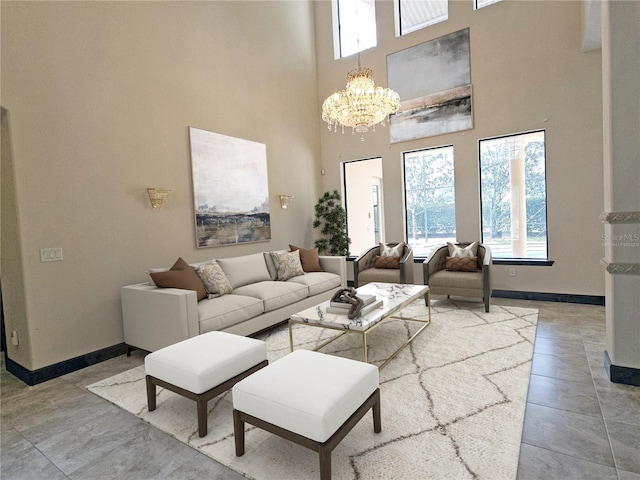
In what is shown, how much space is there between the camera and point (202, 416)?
2.12 meters

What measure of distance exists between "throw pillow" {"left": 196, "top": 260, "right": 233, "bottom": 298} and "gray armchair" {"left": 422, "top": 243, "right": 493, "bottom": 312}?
2.65 meters

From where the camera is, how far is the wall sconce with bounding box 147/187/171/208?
4.00 m

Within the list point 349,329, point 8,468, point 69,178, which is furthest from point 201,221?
point 8,468

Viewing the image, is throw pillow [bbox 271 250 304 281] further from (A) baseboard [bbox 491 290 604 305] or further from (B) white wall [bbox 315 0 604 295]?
(A) baseboard [bbox 491 290 604 305]

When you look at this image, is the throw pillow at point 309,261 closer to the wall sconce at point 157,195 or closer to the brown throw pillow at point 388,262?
the brown throw pillow at point 388,262

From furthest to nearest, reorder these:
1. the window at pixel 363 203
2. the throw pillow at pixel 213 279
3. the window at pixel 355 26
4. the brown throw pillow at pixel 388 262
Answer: the window at pixel 363 203 < the window at pixel 355 26 < the brown throw pillow at pixel 388 262 < the throw pillow at pixel 213 279

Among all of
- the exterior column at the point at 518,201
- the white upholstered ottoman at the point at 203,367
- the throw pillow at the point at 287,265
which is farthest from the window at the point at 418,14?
the white upholstered ottoman at the point at 203,367

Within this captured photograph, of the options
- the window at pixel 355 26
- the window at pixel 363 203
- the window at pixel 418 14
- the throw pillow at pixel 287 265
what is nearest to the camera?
the throw pillow at pixel 287 265

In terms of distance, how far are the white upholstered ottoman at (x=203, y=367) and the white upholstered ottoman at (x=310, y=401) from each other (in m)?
0.36

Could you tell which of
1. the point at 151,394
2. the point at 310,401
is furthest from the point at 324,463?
the point at 151,394

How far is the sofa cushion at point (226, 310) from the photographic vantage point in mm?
3338

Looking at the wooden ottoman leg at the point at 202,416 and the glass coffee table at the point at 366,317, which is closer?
the wooden ottoman leg at the point at 202,416

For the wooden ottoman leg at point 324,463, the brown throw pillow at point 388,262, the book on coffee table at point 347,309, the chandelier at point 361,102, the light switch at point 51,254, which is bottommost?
the wooden ottoman leg at point 324,463

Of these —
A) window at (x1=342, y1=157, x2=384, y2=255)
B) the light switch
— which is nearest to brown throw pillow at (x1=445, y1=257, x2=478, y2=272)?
window at (x1=342, y1=157, x2=384, y2=255)
